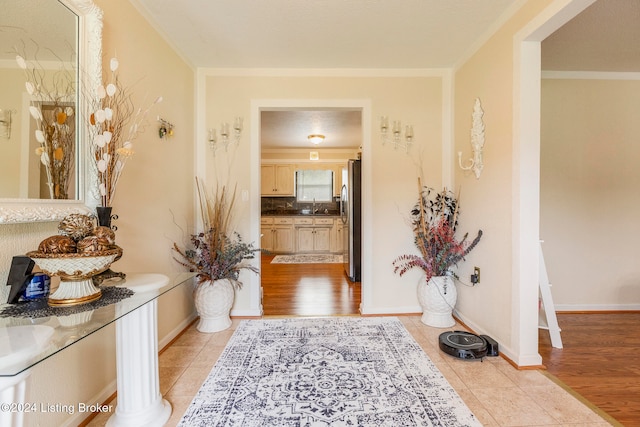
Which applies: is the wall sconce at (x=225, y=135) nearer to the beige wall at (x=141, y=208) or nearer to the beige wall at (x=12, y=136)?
the beige wall at (x=141, y=208)

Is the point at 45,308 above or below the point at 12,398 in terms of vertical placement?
above

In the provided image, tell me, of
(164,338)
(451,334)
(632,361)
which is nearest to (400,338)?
(451,334)

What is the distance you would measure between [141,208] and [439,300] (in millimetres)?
2505

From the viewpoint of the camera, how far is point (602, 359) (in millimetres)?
1939

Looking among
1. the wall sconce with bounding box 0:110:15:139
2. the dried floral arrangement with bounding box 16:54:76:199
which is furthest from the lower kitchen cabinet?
the wall sconce with bounding box 0:110:15:139

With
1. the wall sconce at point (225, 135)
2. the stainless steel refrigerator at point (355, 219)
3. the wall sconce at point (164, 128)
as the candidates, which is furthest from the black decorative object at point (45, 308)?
the stainless steel refrigerator at point (355, 219)

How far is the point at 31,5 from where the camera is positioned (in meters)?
1.14

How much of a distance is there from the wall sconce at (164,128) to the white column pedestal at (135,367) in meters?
1.27

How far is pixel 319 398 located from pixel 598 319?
286 cm

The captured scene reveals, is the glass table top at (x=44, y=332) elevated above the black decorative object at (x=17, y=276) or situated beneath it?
situated beneath

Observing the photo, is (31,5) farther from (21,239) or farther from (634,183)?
(634,183)

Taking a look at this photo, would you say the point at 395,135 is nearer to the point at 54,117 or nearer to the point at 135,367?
the point at 54,117

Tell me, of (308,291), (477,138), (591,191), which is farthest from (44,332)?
(591,191)

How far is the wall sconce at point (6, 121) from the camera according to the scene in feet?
3.38
